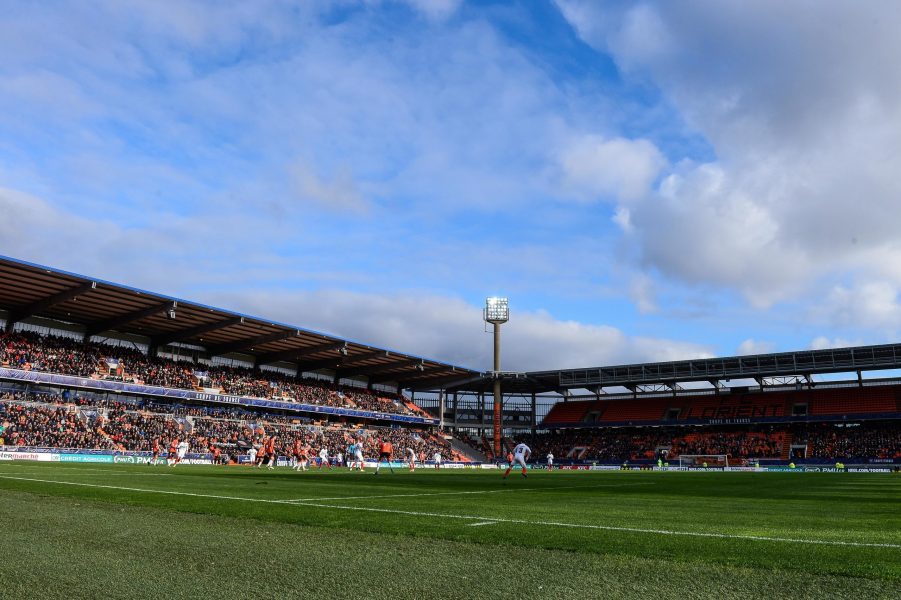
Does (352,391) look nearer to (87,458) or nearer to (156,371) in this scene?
(156,371)

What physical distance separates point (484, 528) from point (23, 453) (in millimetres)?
40068

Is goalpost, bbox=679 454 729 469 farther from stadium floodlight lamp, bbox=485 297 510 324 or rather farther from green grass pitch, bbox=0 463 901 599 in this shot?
green grass pitch, bbox=0 463 901 599

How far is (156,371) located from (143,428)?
7136 millimetres

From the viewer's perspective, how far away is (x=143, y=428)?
4812 centimetres

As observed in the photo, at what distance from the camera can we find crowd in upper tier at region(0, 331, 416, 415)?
1837 inches

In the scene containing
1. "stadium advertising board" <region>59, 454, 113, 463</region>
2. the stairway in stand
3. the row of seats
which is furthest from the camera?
the row of seats

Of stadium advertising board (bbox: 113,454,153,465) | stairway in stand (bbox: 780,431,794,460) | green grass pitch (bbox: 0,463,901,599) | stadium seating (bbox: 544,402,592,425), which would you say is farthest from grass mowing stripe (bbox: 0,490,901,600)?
stadium seating (bbox: 544,402,592,425)

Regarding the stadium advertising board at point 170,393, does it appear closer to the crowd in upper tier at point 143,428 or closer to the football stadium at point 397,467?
the football stadium at point 397,467

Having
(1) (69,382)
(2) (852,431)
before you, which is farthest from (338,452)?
(2) (852,431)

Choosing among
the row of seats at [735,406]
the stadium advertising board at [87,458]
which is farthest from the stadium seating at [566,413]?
the stadium advertising board at [87,458]

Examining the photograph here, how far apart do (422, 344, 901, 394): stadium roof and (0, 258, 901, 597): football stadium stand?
0.25 metres

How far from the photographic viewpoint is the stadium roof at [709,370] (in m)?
63.2

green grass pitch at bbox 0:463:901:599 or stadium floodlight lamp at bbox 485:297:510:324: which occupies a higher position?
stadium floodlight lamp at bbox 485:297:510:324

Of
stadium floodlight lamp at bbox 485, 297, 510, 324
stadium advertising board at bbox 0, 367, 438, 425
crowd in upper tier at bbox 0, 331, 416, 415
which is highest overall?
stadium floodlight lamp at bbox 485, 297, 510, 324
